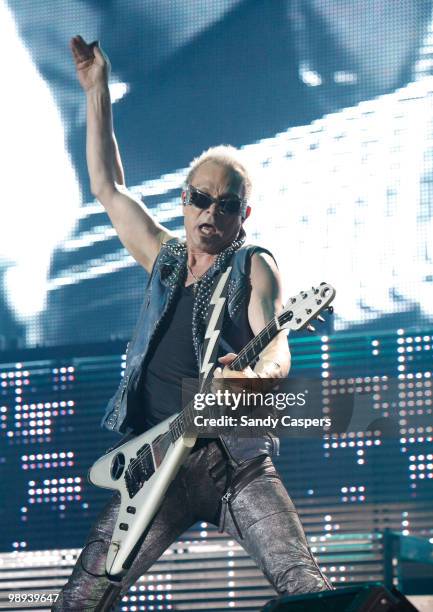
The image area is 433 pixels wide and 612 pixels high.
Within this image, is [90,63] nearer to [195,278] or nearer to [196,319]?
[195,278]

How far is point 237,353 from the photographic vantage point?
318cm

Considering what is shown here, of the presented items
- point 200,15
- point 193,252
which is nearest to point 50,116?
point 200,15

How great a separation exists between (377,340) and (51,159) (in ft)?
6.88

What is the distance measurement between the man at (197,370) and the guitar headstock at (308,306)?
0.10 m

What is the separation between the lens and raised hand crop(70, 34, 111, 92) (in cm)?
383

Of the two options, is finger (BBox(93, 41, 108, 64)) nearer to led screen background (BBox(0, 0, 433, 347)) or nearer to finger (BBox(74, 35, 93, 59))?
finger (BBox(74, 35, 93, 59))

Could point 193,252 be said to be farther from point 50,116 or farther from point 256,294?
point 50,116

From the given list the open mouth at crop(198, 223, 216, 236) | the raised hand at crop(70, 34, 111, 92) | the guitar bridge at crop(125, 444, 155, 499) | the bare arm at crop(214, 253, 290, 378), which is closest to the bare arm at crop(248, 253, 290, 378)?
the bare arm at crop(214, 253, 290, 378)

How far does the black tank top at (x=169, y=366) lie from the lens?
3246 mm

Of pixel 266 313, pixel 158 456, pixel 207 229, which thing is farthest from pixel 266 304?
pixel 158 456

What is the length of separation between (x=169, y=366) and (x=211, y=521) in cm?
52

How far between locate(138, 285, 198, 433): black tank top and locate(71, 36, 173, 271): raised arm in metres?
0.43

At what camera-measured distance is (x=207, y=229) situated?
11.3 ft

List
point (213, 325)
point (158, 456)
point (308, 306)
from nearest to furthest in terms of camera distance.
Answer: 1. point (308, 306)
2. point (158, 456)
3. point (213, 325)
